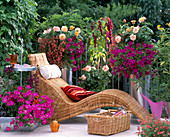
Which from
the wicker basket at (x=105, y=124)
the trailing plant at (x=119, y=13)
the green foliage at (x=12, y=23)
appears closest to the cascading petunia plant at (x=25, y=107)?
the wicker basket at (x=105, y=124)

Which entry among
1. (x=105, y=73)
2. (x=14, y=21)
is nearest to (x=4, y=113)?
(x=14, y=21)

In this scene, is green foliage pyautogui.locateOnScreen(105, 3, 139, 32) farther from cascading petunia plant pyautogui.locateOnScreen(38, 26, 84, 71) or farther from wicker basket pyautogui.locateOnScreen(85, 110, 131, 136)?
wicker basket pyautogui.locateOnScreen(85, 110, 131, 136)

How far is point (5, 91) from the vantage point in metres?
4.18

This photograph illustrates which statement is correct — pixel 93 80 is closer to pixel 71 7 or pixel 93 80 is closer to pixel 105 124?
pixel 105 124

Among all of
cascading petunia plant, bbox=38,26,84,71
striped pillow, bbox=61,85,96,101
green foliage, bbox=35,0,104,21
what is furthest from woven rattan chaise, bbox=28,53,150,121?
green foliage, bbox=35,0,104,21

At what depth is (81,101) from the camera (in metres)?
4.29

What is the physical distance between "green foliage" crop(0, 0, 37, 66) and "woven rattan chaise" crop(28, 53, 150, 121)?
15.8 inches

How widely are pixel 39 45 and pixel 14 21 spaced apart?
1.40 m

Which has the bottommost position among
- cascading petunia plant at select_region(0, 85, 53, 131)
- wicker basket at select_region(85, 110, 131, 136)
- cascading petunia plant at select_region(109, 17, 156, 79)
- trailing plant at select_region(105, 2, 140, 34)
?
wicker basket at select_region(85, 110, 131, 136)

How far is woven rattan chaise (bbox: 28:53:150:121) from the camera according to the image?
13.6 feet

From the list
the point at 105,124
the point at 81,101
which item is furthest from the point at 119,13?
the point at 105,124

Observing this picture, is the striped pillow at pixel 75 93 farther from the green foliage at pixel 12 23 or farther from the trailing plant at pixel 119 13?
the trailing plant at pixel 119 13

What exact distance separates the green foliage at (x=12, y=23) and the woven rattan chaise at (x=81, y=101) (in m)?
0.40

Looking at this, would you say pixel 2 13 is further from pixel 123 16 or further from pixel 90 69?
pixel 123 16
